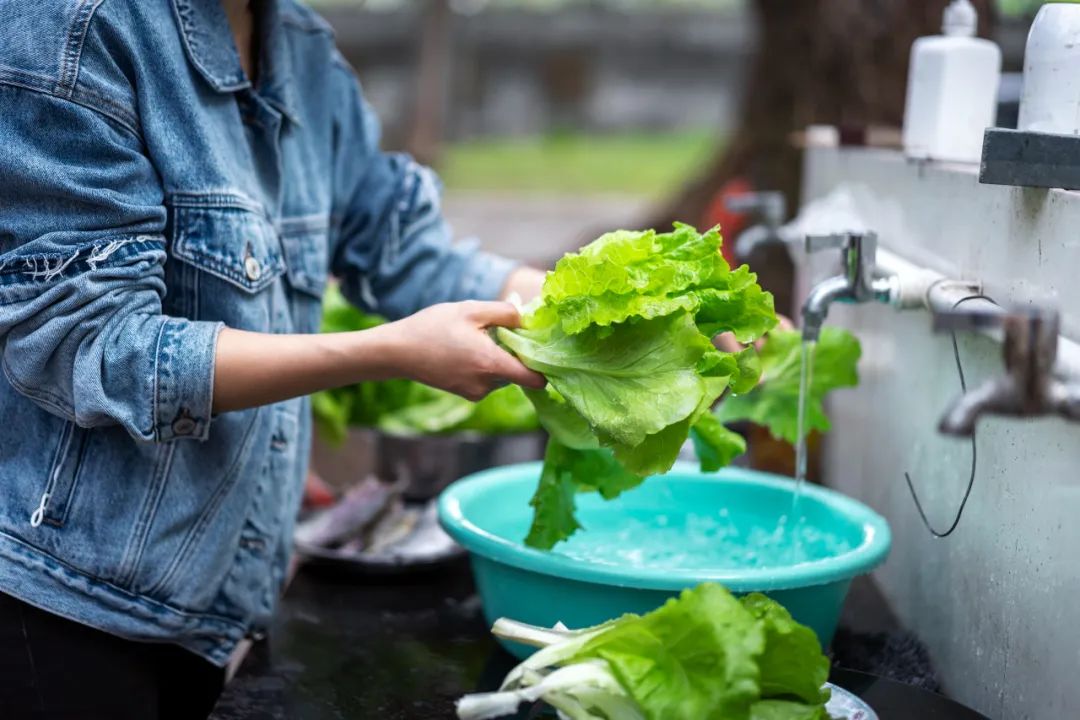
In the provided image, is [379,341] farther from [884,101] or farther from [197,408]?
[884,101]

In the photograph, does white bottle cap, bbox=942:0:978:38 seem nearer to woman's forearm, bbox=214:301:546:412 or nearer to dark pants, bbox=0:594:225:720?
woman's forearm, bbox=214:301:546:412

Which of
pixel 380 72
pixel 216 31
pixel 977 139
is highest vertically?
pixel 216 31

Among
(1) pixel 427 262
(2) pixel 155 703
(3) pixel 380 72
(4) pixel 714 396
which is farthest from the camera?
(3) pixel 380 72

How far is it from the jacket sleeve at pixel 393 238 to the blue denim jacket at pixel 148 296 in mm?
219

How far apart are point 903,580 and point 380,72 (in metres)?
17.7

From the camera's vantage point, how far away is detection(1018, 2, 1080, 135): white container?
185 cm

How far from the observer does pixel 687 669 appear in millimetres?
1528

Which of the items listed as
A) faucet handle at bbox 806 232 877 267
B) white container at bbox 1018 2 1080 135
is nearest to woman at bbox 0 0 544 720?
faucet handle at bbox 806 232 877 267

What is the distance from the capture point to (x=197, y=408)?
1.90 m

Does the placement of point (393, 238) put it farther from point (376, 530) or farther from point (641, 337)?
point (641, 337)

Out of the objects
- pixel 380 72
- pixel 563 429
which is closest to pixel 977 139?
pixel 563 429

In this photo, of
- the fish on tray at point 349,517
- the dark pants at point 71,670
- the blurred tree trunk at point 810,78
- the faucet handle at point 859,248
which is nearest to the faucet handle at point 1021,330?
the faucet handle at point 859,248

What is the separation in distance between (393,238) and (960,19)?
132 cm

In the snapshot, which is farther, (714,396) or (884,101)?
(884,101)
